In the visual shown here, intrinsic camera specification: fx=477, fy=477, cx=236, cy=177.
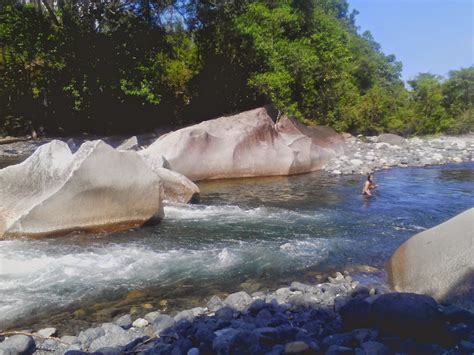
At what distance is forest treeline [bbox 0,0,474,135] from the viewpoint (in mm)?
23406

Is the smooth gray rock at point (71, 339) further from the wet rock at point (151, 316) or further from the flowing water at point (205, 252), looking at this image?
the wet rock at point (151, 316)

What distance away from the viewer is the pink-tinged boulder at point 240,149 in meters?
16.5

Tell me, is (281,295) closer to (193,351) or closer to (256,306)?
(256,306)

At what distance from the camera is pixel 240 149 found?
1756 cm

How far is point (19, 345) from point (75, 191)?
14.3 feet

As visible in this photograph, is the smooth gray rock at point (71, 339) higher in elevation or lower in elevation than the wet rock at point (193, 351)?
lower

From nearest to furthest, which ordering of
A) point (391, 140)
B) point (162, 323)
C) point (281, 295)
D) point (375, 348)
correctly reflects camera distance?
point (375, 348) < point (162, 323) < point (281, 295) < point (391, 140)

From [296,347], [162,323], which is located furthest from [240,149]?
[296,347]

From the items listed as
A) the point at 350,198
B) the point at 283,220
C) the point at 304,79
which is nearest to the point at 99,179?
the point at 283,220

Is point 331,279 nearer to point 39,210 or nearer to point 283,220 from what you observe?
point 283,220

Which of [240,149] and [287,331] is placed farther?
[240,149]

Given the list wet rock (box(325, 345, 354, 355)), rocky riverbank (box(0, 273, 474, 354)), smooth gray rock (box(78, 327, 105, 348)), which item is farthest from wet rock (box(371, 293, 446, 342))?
smooth gray rock (box(78, 327, 105, 348))

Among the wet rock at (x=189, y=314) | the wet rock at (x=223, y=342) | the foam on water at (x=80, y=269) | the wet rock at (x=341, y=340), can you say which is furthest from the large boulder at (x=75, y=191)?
the wet rock at (x=341, y=340)

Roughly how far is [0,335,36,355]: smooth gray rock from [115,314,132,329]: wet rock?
3.29ft
